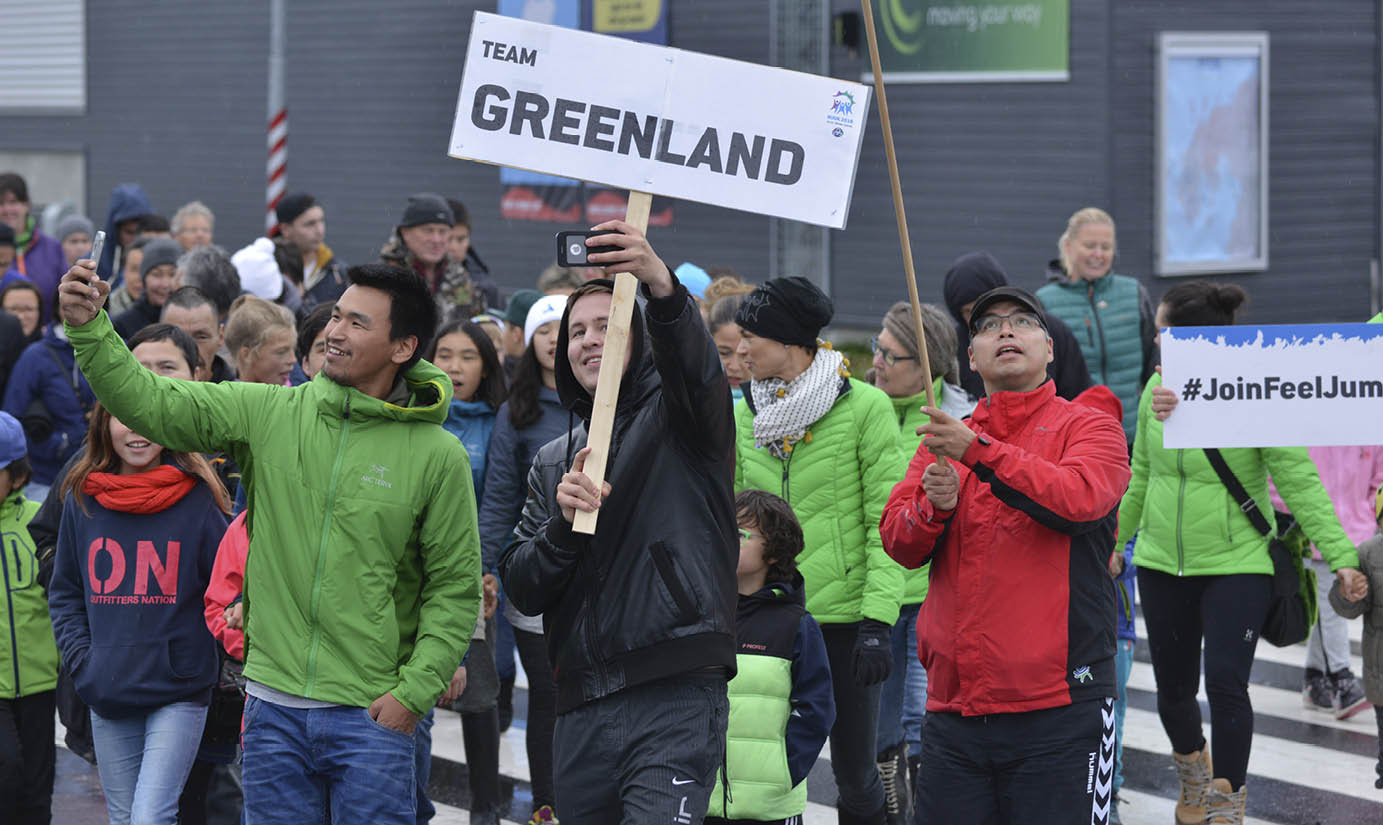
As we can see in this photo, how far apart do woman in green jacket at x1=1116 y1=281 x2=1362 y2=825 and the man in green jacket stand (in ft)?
9.90

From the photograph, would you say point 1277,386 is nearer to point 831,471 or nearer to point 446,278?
point 831,471

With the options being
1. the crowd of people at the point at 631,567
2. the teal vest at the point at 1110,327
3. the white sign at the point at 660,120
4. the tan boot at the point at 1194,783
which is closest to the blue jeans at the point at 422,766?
the crowd of people at the point at 631,567

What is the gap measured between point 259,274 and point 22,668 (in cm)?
477

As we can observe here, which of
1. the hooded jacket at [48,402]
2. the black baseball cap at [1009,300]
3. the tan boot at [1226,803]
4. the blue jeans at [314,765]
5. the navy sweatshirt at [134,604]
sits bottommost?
the tan boot at [1226,803]

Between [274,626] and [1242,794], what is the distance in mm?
3895

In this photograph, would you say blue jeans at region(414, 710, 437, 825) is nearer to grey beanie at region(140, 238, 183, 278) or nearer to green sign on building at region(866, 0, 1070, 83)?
grey beanie at region(140, 238, 183, 278)

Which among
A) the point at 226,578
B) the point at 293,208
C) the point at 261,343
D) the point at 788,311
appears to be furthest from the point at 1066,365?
the point at 293,208

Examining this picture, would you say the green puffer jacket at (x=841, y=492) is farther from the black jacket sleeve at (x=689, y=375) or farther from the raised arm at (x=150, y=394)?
the raised arm at (x=150, y=394)

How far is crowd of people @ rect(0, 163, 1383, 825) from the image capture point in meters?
4.23

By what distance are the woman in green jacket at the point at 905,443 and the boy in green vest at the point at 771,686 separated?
4.65ft

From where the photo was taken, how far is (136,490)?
5461mm

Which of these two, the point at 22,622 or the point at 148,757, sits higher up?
the point at 22,622

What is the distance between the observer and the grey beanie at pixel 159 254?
995 cm

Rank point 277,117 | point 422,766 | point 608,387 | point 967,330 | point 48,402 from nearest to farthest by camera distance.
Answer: point 608,387
point 422,766
point 967,330
point 48,402
point 277,117
